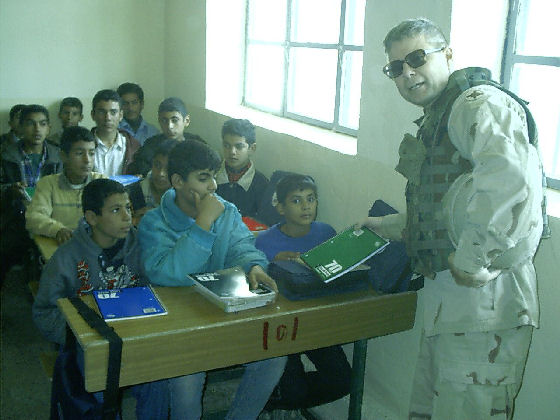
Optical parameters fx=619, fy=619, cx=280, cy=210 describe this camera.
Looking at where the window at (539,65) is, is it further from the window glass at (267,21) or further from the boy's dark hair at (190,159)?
the window glass at (267,21)

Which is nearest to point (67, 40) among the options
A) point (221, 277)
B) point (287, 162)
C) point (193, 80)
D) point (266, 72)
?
point (193, 80)

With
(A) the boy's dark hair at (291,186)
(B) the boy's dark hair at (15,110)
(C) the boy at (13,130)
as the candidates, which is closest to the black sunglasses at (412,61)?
(A) the boy's dark hair at (291,186)

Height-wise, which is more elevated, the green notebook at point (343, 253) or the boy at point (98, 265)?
the green notebook at point (343, 253)

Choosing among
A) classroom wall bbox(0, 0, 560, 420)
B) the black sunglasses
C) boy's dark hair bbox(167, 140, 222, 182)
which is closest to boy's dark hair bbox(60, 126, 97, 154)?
classroom wall bbox(0, 0, 560, 420)

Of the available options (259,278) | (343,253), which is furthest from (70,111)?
(343,253)

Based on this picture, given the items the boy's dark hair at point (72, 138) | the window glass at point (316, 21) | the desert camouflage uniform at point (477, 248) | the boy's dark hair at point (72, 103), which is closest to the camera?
the desert camouflage uniform at point (477, 248)

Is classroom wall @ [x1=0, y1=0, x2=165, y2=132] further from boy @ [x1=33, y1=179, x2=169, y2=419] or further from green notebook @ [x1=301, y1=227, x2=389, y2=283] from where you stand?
green notebook @ [x1=301, y1=227, x2=389, y2=283]

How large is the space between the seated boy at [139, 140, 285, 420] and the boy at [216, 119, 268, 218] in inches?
43.6

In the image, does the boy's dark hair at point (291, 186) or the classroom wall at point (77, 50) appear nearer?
the boy's dark hair at point (291, 186)

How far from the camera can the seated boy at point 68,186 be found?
3223 millimetres

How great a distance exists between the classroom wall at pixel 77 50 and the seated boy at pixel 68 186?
202cm

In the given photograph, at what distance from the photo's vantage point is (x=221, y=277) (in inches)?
86.4

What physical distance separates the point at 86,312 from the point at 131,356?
0.21m

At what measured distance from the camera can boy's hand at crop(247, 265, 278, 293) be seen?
2152 millimetres
